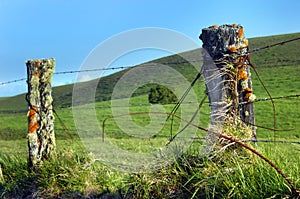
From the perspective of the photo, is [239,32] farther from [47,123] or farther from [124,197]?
[47,123]

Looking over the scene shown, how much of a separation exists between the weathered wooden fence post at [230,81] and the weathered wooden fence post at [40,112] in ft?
10.2

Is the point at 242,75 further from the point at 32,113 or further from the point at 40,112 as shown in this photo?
the point at 32,113

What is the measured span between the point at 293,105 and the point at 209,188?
20703mm

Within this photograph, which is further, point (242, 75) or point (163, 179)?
point (242, 75)

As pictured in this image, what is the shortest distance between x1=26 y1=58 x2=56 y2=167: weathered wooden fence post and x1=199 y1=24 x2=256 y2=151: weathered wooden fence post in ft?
10.2

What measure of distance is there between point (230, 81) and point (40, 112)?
3449 millimetres

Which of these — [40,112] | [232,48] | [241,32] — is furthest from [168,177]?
[40,112]

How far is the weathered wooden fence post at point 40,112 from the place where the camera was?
645 cm

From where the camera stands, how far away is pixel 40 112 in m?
6.57

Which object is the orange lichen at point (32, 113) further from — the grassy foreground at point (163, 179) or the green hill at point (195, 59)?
the green hill at point (195, 59)

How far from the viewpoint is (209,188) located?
13.2ft

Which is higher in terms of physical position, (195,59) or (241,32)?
(195,59)

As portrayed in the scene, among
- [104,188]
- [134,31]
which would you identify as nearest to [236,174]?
[104,188]

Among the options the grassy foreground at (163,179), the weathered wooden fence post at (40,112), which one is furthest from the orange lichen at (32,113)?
the grassy foreground at (163,179)
